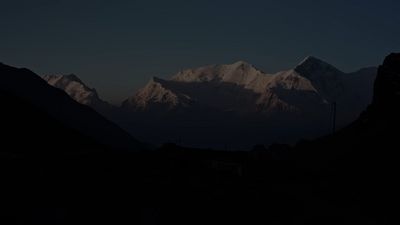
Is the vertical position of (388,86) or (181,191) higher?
(388,86)

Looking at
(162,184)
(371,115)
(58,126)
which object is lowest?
(162,184)

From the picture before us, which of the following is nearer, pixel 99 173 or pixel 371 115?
pixel 99 173

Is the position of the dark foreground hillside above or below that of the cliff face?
below

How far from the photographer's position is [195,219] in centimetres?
4853

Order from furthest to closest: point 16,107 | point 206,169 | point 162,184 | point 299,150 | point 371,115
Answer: point 299,150 < point 371,115 < point 16,107 < point 206,169 < point 162,184

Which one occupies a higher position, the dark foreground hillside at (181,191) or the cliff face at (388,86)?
the cliff face at (388,86)

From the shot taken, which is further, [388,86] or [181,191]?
[388,86]

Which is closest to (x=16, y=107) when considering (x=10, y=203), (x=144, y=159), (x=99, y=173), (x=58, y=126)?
(x=58, y=126)

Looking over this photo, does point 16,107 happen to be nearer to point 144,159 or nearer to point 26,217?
point 144,159

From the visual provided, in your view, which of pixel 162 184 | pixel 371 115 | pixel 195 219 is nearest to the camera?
pixel 195 219

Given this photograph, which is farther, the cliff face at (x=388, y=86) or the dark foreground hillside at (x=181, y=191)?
the cliff face at (x=388, y=86)

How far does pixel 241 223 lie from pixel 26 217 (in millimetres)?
18494

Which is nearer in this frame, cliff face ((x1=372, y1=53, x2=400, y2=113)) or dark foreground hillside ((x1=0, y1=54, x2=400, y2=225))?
dark foreground hillside ((x1=0, y1=54, x2=400, y2=225))

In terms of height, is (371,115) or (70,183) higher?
(371,115)
